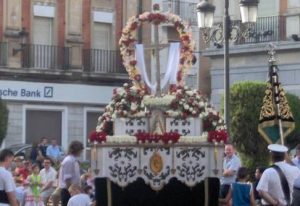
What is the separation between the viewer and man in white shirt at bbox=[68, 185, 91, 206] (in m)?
21.5

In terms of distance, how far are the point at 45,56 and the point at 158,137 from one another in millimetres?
28636

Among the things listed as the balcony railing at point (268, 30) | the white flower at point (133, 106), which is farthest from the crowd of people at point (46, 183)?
the balcony railing at point (268, 30)

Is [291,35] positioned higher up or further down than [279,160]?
higher up

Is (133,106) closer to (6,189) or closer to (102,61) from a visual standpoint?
(6,189)

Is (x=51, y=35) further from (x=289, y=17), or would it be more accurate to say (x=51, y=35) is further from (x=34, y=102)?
(x=289, y=17)

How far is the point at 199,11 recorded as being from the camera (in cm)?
2762

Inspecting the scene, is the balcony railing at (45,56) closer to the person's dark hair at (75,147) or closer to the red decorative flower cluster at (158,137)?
the person's dark hair at (75,147)

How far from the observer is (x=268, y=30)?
131 feet

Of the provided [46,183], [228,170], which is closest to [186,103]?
[228,170]

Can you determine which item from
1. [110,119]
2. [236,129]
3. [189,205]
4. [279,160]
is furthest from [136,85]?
[236,129]

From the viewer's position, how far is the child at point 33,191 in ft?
86.8

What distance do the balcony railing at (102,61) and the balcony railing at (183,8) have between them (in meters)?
2.70

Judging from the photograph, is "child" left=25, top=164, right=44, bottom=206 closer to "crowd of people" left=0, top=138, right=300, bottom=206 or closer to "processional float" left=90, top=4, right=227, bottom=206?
"crowd of people" left=0, top=138, right=300, bottom=206

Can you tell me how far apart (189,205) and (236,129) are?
15486mm
